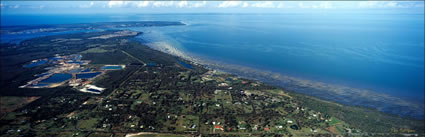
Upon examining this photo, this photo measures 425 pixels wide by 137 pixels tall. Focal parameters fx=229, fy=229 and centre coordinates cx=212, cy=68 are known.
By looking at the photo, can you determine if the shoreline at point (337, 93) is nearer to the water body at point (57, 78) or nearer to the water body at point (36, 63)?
the water body at point (57, 78)

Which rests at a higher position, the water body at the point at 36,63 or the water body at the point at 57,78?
the water body at the point at 36,63

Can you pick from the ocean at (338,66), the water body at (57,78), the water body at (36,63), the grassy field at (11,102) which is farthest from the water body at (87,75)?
the ocean at (338,66)

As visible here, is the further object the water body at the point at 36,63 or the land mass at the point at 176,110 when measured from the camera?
the water body at the point at 36,63

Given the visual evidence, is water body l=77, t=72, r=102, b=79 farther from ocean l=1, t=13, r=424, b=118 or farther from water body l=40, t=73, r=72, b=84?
ocean l=1, t=13, r=424, b=118

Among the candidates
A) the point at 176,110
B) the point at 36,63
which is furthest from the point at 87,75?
the point at 176,110

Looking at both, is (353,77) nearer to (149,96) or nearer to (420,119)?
(420,119)

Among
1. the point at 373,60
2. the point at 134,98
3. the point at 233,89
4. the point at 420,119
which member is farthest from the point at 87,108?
the point at 373,60

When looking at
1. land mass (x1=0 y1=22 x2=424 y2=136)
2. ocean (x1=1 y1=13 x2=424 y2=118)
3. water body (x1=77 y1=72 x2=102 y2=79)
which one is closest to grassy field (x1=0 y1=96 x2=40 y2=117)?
land mass (x1=0 y1=22 x2=424 y2=136)

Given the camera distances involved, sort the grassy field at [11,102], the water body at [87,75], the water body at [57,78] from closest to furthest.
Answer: the grassy field at [11,102], the water body at [57,78], the water body at [87,75]
